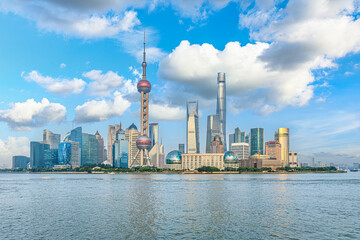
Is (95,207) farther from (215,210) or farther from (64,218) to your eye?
(215,210)

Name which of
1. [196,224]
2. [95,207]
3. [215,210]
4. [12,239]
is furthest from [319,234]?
[95,207]

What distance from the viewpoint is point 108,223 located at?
173ft

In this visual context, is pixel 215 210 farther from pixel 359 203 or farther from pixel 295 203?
pixel 359 203

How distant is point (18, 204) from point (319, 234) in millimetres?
66378

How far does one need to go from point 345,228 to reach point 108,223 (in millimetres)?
35912

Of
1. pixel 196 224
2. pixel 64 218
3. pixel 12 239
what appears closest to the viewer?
pixel 12 239

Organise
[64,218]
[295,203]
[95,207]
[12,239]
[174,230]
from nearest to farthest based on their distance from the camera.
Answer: [12,239], [174,230], [64,218], [95,207], [295,203]

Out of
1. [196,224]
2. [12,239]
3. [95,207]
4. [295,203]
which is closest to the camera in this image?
[12,239]

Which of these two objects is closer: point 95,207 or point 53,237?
point 53,237

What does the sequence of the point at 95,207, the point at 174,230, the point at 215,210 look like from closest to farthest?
the point at 174,230
the point at 215,210
the point at 95,207

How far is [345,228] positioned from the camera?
48.3 metres

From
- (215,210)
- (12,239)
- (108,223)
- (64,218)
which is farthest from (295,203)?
(12,239)

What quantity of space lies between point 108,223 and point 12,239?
14233mm

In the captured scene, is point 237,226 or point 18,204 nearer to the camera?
point 237,226
